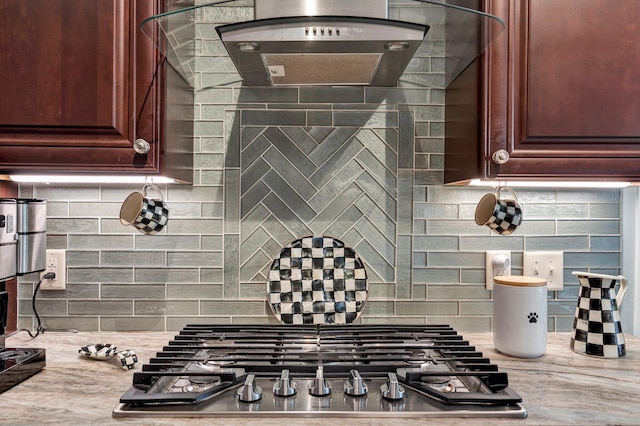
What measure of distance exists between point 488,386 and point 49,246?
1.38 metres

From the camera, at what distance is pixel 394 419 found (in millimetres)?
920

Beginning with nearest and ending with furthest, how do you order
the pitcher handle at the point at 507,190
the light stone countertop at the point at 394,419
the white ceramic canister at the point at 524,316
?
1. the light stone countertop at the point at 394,419
2. the white ceramic canister at the point at 524,316
3. the pitcher handle at the point at 507,190

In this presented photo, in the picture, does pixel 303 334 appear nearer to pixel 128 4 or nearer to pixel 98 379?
pixel 98 379

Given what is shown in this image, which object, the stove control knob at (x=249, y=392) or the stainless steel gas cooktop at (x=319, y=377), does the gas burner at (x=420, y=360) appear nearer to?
the stainless steel gas cooktop at (x=319, y=377)

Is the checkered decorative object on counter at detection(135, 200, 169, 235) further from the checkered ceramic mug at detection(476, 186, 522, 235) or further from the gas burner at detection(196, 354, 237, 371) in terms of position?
the checkered ceramic mug at detection(476, 186, 522, 235)

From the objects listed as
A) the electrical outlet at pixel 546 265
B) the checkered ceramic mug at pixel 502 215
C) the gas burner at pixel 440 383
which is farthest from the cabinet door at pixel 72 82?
the electrical outlet at pixel 546 265

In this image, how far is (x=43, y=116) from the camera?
1.19m

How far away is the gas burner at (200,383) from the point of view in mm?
1047

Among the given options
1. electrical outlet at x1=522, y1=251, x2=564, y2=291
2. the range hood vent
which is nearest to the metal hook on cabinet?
the range hood vent

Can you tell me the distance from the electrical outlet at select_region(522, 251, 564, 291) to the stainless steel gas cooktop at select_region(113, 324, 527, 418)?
0.40 metres

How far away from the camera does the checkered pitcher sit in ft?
4.24

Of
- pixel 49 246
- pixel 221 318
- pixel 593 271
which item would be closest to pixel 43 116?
pixel 49 246

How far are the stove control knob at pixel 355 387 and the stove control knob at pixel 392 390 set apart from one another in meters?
0.04

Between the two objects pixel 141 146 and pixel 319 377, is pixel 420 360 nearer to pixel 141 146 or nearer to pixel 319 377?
pixel 319 377
